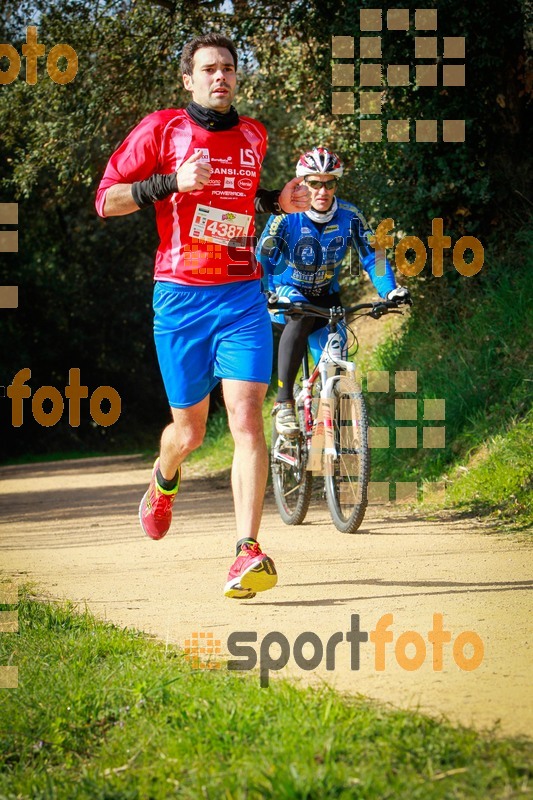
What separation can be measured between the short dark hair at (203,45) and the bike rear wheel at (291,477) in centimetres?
313

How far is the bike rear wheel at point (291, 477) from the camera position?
777cm

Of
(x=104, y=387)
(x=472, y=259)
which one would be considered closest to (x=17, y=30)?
(x=472, y=259)

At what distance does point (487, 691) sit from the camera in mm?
3453

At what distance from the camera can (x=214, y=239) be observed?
5113mm

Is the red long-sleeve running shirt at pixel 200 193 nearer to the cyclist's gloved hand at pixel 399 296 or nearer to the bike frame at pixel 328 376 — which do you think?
the cyclist's gloved hand at pixel 399 296

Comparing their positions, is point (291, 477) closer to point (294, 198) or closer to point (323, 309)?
point (323, 309)

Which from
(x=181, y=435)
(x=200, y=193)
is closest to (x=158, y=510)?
(x=181, y=435)

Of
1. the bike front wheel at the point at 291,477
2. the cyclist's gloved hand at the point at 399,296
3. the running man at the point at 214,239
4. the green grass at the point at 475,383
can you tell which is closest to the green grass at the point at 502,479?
the green grass at the point at 475,383

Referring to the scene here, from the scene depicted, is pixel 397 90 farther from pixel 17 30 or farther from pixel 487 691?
pixel 487 691

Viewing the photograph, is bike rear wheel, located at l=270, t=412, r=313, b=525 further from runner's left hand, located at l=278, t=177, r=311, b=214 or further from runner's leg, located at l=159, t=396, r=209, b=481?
runner's left hand, located at l=278, t=177, r=311, b=214

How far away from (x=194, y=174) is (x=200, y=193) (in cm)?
31

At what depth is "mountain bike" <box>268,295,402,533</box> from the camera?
7137mm

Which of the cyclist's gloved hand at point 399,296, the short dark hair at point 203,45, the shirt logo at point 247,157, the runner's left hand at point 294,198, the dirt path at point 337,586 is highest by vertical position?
→ the short dark hair at point 203,45

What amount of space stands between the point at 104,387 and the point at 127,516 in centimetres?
2008
